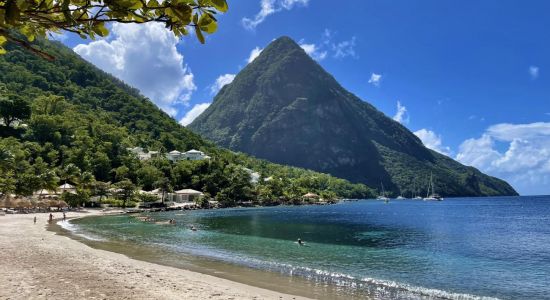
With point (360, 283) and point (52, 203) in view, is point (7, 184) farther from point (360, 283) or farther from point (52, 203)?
point (360, 283)

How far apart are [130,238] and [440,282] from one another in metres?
24.6

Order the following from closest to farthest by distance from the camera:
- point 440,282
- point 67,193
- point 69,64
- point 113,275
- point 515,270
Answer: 1. point 113,275
2. point 440,282
3. point 515,270
4. point 67,193
5. point 69,64

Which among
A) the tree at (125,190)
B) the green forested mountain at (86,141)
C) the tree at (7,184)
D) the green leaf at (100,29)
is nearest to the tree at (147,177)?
the green forested mountain at (86,141)

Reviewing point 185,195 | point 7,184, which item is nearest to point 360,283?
point 7,184

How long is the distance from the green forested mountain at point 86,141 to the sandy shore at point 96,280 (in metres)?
29.7

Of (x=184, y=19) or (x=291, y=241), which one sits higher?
(x=184, y=19)

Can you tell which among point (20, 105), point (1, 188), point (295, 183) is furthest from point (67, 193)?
point (295, 183)

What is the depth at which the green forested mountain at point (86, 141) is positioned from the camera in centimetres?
6469

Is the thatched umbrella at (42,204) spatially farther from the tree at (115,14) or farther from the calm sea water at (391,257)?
the tree at (115,14)

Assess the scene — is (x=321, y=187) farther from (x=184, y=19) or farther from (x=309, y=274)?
(x=184, y=19)

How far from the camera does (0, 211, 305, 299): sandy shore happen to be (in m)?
12.6

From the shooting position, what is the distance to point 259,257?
81.2 feet

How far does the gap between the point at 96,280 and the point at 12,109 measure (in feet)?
273

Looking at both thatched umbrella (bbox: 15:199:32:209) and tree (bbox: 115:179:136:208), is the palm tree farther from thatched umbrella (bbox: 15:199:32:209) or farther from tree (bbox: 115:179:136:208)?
tree (bbox: 115:179:136:208)
